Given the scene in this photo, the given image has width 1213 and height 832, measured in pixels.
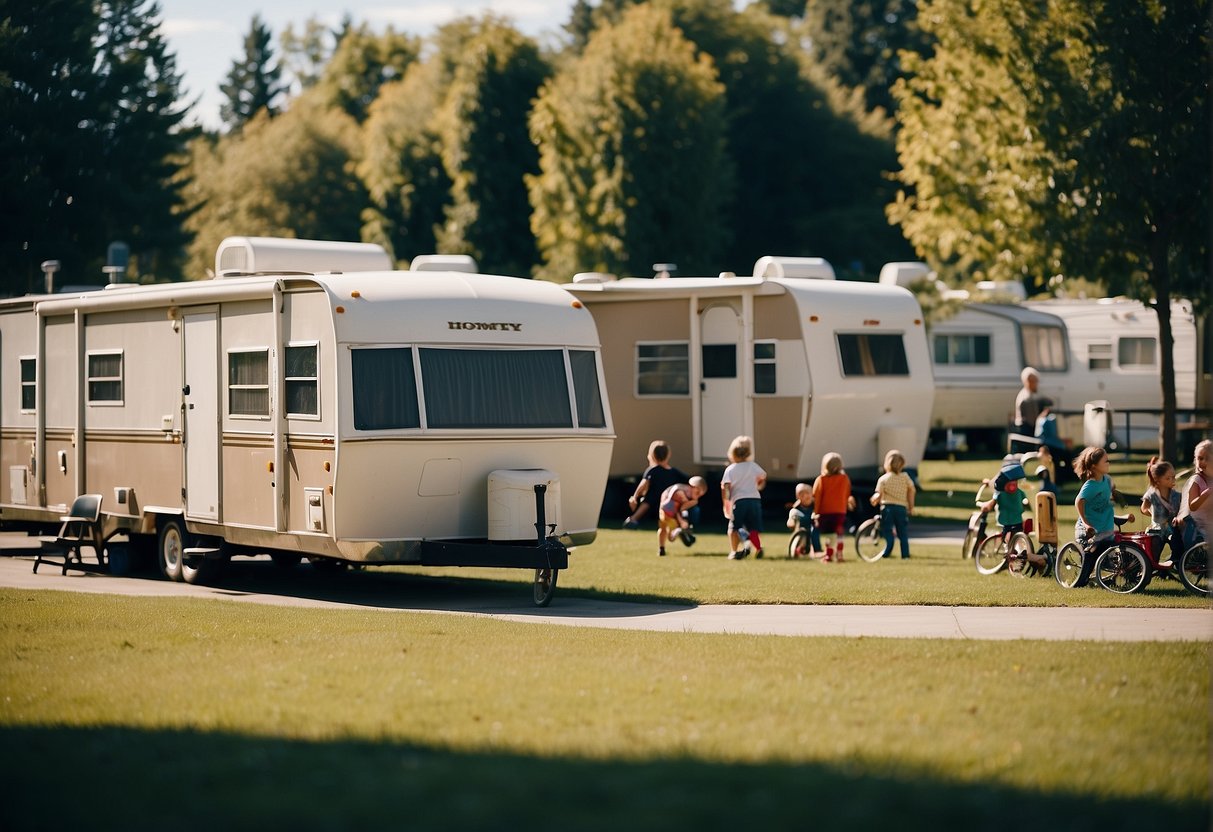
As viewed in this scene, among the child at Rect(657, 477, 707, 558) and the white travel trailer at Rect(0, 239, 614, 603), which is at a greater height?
A: the white travel trailer at Rect(0, 239, 614, 603)

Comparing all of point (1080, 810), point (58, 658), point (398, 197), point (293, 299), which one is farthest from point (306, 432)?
point (398, 197)

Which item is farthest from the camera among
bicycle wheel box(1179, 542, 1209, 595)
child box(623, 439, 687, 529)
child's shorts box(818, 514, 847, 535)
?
child box(623, 439, 687, 529)

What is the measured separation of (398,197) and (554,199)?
10075 millimetres

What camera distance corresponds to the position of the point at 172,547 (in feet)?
56.8

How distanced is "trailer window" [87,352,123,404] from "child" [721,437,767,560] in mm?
6635

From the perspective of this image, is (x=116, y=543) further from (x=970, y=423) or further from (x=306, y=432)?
(x=970, y=423)

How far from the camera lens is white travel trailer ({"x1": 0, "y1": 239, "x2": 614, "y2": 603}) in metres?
14.7

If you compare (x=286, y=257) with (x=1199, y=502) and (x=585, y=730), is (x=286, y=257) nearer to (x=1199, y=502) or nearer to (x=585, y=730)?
(x=1199, y=502)

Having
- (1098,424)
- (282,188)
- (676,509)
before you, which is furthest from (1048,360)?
(282,188)

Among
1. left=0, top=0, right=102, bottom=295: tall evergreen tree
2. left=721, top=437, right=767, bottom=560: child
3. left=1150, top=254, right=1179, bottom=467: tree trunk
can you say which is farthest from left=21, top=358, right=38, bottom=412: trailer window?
left=1150, top=254, right=1179, bottom=467: tree trunk

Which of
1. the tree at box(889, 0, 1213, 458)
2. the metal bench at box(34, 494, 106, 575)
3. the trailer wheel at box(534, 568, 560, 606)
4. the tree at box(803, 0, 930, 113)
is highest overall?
the tree at box(803, 0, 930, 113)

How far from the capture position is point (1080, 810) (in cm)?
673

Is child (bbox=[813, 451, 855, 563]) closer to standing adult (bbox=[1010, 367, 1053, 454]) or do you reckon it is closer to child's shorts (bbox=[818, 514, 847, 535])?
child's shorts (bbox=[818, 514, 847, 535])

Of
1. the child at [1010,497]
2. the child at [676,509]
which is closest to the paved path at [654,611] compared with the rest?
the child at [1010,497]
